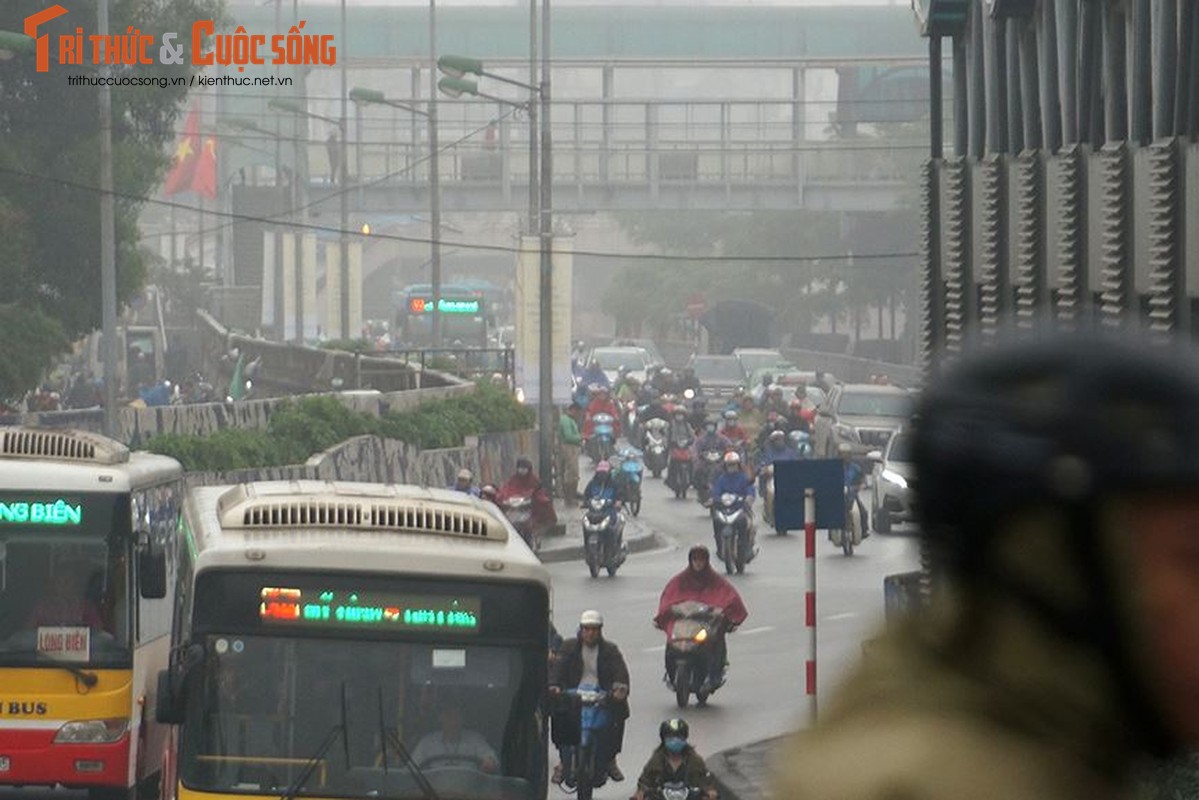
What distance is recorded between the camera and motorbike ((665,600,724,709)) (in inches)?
848

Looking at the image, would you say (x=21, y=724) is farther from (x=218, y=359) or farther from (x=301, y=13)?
(x=301, y=13)

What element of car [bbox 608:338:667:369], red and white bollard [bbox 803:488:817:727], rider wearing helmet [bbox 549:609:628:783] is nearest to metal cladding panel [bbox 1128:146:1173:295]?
red and white bollard [bbox 803:488:817:727]

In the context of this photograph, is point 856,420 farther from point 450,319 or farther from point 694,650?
point 450,319

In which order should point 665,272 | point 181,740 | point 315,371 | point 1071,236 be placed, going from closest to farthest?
point 181,740
point 1071,236
point 315,371
point 665,272

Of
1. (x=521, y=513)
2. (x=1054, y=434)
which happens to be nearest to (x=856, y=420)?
(x=521, y=513)

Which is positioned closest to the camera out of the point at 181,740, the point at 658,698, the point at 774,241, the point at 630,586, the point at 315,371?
the point at 181,740

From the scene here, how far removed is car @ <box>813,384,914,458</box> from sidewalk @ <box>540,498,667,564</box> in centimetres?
433

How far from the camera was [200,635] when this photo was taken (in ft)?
35.5

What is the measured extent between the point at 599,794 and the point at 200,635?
7652 mm

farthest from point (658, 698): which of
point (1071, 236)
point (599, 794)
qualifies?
point (1071, 236)

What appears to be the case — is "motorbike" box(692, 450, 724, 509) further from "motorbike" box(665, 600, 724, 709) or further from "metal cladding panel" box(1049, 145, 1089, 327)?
"metal cladding panel" box(1049, 145, 1089, 327)

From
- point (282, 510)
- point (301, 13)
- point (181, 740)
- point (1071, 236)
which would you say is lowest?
point (181, 740)

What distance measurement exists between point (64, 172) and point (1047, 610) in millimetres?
37043

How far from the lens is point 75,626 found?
47.7 feet
